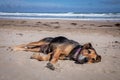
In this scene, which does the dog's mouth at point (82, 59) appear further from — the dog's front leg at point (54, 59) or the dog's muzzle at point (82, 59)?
the dog's front leg at point (54, 59)

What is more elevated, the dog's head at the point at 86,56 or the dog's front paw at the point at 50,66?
the dog's head at the point at 86,56

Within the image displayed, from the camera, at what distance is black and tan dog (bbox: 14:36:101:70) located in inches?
290

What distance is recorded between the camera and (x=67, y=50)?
7.87 m

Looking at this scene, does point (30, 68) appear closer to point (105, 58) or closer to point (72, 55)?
point (72, 55)

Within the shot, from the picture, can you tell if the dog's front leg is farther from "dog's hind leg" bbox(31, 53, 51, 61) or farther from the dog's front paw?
"dog's hind leg" bbox(31, 53, 51, 61)

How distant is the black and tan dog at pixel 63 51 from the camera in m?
7.38

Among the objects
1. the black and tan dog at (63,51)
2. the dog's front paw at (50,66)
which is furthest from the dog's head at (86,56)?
the dog's front paw at (50,66)

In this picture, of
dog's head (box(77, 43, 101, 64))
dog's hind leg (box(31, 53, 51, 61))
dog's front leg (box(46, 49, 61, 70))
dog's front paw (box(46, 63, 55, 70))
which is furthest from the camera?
dog's hind leg (box(31, 53, 51, 61))

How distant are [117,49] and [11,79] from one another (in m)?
4.97

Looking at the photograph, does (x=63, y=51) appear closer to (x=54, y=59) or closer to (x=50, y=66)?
(x=54, y=59)

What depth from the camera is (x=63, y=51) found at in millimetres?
7812

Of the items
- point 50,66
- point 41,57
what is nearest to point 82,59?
point 50,66

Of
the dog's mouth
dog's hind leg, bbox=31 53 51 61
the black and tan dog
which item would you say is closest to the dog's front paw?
the black and tan dog

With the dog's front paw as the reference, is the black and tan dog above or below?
above
